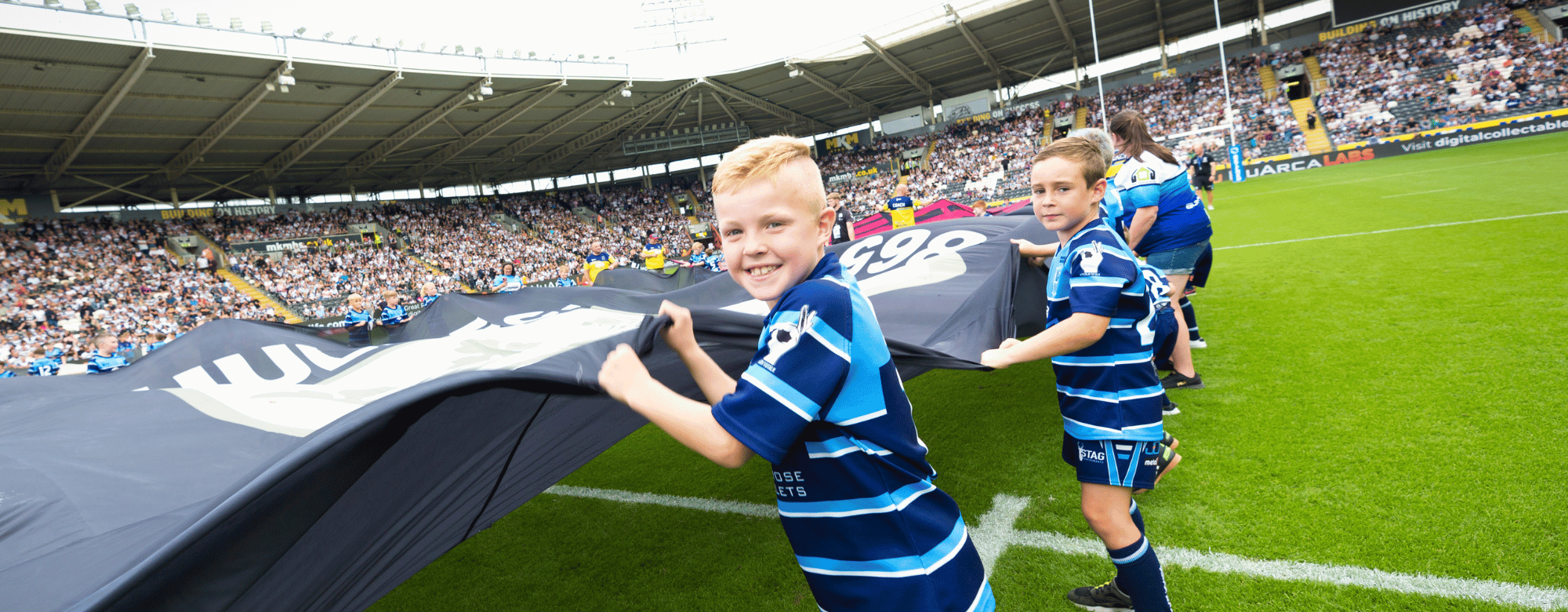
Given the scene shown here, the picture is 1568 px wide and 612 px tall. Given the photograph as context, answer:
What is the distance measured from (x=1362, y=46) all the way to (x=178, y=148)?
48.4 meters

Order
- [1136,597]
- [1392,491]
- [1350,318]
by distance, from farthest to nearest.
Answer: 1. [1350,318]
2. [1392,491]
3. [1136,597]

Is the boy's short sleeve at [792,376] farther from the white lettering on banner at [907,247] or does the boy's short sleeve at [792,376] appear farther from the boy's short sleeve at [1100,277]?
the white lettering on banner at [907,247]

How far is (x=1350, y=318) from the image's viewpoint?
5023mm

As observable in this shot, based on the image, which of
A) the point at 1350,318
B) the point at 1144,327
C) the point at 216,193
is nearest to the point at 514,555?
the point at 1144,327

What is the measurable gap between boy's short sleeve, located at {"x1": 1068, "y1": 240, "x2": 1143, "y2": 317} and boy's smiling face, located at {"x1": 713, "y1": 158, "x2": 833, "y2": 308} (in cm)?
106

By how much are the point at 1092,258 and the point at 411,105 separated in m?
27.5

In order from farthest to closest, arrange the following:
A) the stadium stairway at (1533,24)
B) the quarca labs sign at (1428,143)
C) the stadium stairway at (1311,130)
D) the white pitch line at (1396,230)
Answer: the stadium stairway at (1311,130) → the stadium stairway at (1533,24) → the quarca labs sign at (1428,143) → the white pitch line at (1396,230)

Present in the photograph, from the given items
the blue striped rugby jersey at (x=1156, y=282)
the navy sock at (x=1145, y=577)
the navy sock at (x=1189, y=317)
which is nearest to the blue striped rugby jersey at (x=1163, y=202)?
the blue striped rugby jersey at (x=1156, y=282)

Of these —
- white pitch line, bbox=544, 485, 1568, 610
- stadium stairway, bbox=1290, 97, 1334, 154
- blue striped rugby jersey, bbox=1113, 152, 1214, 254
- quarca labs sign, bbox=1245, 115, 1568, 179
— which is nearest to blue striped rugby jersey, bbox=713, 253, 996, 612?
white pitch line, bbox=544, 485, 1568, 610

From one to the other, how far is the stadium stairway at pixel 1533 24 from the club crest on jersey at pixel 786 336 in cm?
3968

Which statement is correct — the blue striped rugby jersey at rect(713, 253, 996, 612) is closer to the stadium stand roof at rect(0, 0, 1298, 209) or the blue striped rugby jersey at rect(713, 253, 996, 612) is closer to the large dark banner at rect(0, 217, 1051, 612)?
the large dark banner at rect(0, 217, 1051, 612)

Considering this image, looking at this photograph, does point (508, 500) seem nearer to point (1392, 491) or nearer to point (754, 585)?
point (754, 585)

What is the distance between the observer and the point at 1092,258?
78.4 inches

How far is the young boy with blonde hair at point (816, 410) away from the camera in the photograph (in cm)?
110
